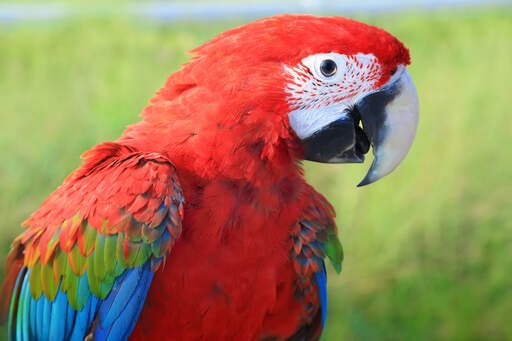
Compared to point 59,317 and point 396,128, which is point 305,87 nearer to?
point 396,128

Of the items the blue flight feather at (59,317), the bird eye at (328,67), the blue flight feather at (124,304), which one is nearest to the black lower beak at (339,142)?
the bird eye at (328,67)

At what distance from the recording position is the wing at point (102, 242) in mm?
925

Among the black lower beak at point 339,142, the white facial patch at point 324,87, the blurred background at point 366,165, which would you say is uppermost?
the white facial patch at point 324,87

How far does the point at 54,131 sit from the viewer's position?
223 cm

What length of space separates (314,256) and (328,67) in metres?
0.45

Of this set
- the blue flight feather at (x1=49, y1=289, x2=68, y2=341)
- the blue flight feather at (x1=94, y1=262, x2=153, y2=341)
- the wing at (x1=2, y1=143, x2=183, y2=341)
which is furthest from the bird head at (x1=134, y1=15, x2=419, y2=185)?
the blue flight feather at (x1=49, y1=289, x2=68, y2=341)

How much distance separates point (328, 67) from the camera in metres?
0.98

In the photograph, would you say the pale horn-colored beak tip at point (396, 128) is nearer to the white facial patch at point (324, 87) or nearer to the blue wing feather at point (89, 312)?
the white facial patch at point (324, 87)

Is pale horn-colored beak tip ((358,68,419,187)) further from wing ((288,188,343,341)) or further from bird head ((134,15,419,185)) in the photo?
wing ((288,188,343,341))

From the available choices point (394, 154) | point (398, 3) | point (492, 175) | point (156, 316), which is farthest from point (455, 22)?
point (156, 316)

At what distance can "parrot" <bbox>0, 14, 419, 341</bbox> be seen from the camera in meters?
0.95

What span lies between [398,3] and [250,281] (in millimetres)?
2061

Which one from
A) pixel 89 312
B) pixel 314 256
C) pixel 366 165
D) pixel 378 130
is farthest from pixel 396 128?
pixel 366 165

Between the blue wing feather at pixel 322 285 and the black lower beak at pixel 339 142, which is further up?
the black lower beak at pixel 339 142
